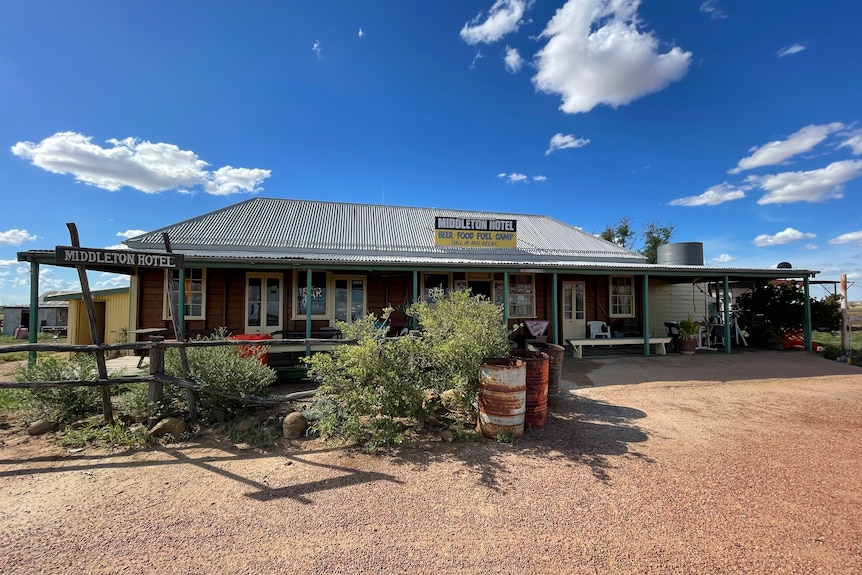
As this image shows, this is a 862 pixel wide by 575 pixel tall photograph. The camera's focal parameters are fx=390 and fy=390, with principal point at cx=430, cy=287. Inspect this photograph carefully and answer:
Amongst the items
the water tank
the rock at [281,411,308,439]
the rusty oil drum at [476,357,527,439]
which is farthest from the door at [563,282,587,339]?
the rock at [281,411,308,439]

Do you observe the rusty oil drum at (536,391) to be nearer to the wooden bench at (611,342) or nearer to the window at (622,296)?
the wooden bench at (611,342)

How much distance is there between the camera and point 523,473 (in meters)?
3.66

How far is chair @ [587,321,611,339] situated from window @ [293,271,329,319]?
8.04 meters

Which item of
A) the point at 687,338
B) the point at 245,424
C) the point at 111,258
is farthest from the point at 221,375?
the point at 687,338

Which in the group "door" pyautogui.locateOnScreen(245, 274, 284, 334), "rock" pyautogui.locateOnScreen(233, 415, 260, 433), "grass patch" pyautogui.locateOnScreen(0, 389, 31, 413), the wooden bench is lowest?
"rock" pyautogui.locateOnScreen(233, 415, 260, 433)

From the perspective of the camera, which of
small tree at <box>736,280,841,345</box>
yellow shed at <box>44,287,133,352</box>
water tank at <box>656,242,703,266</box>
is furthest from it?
A: water tank at <box>656,242,703,266</box>

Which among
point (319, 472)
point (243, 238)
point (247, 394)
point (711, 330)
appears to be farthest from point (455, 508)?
point (711, 330)

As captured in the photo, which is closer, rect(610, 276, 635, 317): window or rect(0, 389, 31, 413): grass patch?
rect(0, 389, 31, 413): grass patch

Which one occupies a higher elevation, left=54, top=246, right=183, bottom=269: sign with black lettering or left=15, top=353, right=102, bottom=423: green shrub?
left=54, top=246, right=183, bottom=269: sign with black lettering

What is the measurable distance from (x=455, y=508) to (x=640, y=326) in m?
12.3

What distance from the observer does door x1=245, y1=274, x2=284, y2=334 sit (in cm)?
1039

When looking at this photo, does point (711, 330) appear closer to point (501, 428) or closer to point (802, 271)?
point (802, 271)

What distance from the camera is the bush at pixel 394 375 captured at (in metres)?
4.37

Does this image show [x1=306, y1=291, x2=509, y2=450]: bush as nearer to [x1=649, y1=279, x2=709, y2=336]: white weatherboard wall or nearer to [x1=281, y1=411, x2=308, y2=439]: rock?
[x1=281, y1=411, x2=308, y2=439]: rock
